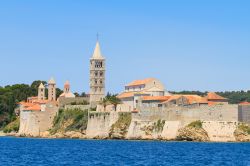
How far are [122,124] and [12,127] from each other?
1181 inches

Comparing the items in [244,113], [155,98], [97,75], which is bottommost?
[244,113]

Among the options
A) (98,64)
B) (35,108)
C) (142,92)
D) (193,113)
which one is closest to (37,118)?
(35,108)

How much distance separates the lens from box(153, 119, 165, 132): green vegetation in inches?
3585

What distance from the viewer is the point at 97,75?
111 meters

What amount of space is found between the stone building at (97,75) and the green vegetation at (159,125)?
62.3ft

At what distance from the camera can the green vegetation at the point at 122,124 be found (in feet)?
315

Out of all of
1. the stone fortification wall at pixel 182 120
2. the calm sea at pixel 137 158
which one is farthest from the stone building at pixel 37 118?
the calm sea at pixel 137 158

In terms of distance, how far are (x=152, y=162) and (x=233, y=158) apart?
29.5ft

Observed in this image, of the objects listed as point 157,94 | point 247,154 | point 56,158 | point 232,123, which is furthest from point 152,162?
point 157,94

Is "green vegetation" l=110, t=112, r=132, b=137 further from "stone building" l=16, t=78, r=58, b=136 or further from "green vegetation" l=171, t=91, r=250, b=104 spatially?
"green vegetation" l=171, t=91, r=250, b=104

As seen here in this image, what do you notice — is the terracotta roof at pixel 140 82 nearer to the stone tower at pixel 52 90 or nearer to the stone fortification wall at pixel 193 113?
the stone tower at pixel 52 90

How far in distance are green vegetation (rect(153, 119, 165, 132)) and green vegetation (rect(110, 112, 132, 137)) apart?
5159mm

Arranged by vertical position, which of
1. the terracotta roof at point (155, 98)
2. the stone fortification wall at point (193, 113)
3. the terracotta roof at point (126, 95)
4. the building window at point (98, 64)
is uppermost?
the building window at point (98, 64)

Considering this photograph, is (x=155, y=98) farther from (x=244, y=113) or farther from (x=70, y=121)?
(x=70, y=121)
